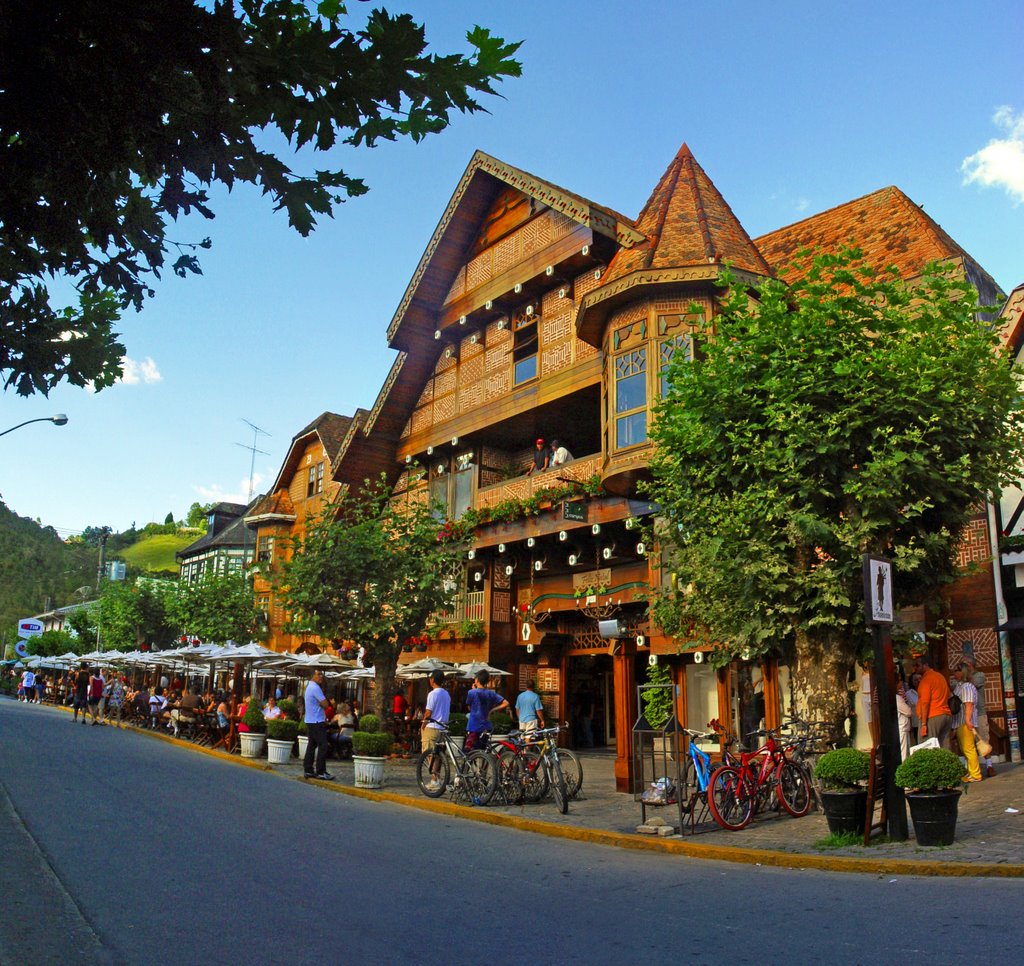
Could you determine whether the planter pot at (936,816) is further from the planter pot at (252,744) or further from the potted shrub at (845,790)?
the planter pot at (252,744)

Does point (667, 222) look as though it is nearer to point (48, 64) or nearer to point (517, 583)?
point (517, 583)

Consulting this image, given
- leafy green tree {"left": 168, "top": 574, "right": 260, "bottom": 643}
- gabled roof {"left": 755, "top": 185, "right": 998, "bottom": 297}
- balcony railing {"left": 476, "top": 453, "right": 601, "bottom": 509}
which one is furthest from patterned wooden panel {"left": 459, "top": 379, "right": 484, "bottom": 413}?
leafy green tree {"left": 168, "top": 574, "right": 260, "bottom": 643}

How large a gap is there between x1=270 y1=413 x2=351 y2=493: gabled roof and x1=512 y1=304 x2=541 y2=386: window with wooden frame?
13818 millimetres

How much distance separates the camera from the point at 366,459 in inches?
1127

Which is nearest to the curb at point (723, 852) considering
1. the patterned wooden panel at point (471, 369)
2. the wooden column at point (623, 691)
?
the wooden column at point (623, 691)

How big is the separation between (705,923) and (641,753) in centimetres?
509

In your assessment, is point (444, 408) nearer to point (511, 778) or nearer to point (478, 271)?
point (478, 271)

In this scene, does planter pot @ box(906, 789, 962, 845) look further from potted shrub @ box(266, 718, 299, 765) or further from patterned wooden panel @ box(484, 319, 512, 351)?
patterned wooden panel @ box(484, 319, 512, 351)

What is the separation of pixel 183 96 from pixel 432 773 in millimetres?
12534

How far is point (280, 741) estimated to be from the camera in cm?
1936

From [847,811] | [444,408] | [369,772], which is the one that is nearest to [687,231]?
[444,408]

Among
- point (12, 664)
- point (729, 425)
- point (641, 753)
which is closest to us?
point (641, 753)

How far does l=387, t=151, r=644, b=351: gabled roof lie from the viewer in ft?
80.3

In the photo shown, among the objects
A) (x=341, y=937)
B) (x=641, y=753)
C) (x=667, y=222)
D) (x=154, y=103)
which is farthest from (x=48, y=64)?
(x=667, y=222)
